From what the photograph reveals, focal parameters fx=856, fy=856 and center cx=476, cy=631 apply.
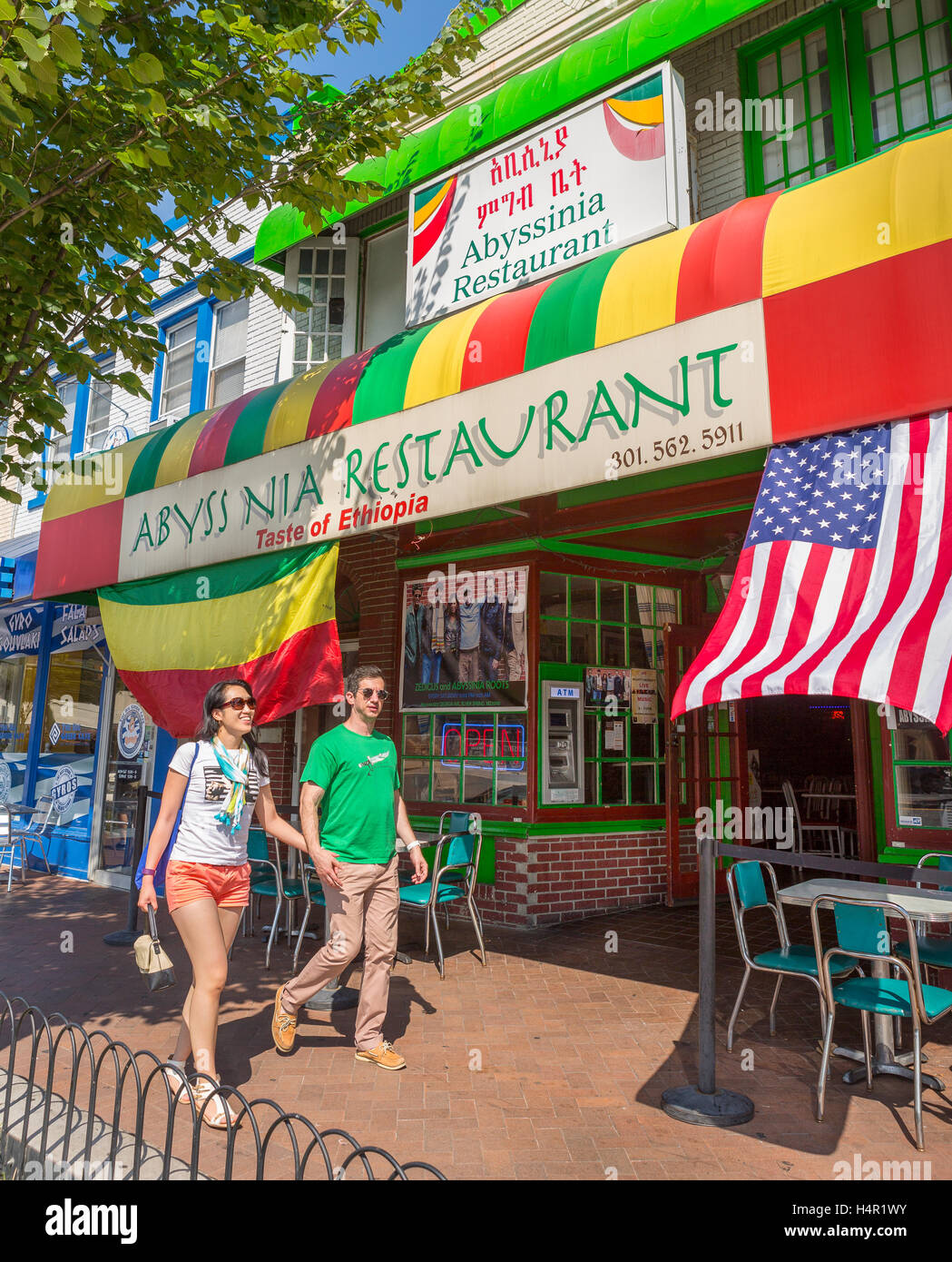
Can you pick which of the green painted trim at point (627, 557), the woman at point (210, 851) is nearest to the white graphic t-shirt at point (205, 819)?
the woman at point (210, 851)

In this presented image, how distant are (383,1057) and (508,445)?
3516 mm

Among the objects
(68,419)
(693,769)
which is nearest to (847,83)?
(693,769)

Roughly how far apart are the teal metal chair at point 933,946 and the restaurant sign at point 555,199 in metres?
4.50

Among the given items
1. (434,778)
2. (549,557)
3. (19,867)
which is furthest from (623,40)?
(19,867)

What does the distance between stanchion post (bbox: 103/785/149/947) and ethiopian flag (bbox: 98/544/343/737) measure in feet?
2.41

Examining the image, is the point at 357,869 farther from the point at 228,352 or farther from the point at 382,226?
the point at 228,352

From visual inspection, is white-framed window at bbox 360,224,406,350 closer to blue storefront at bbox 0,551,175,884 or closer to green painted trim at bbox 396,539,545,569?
green painted trim at bbox 396,539,545,569

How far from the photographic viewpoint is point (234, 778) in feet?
13.1

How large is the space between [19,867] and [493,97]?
35.9 feet

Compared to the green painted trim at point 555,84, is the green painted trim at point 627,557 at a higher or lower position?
lower

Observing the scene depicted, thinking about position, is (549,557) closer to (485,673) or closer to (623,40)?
(485,673)

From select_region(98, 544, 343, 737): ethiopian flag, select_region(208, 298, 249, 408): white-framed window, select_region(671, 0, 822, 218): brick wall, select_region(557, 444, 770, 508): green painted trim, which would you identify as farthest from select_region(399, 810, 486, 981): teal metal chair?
select_region(208, 298, 249, 408): white-framed window

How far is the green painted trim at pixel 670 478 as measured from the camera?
5625 mm

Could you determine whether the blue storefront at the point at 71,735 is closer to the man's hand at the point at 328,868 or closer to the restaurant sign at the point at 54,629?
the restaurant sign at the point at 54,629
